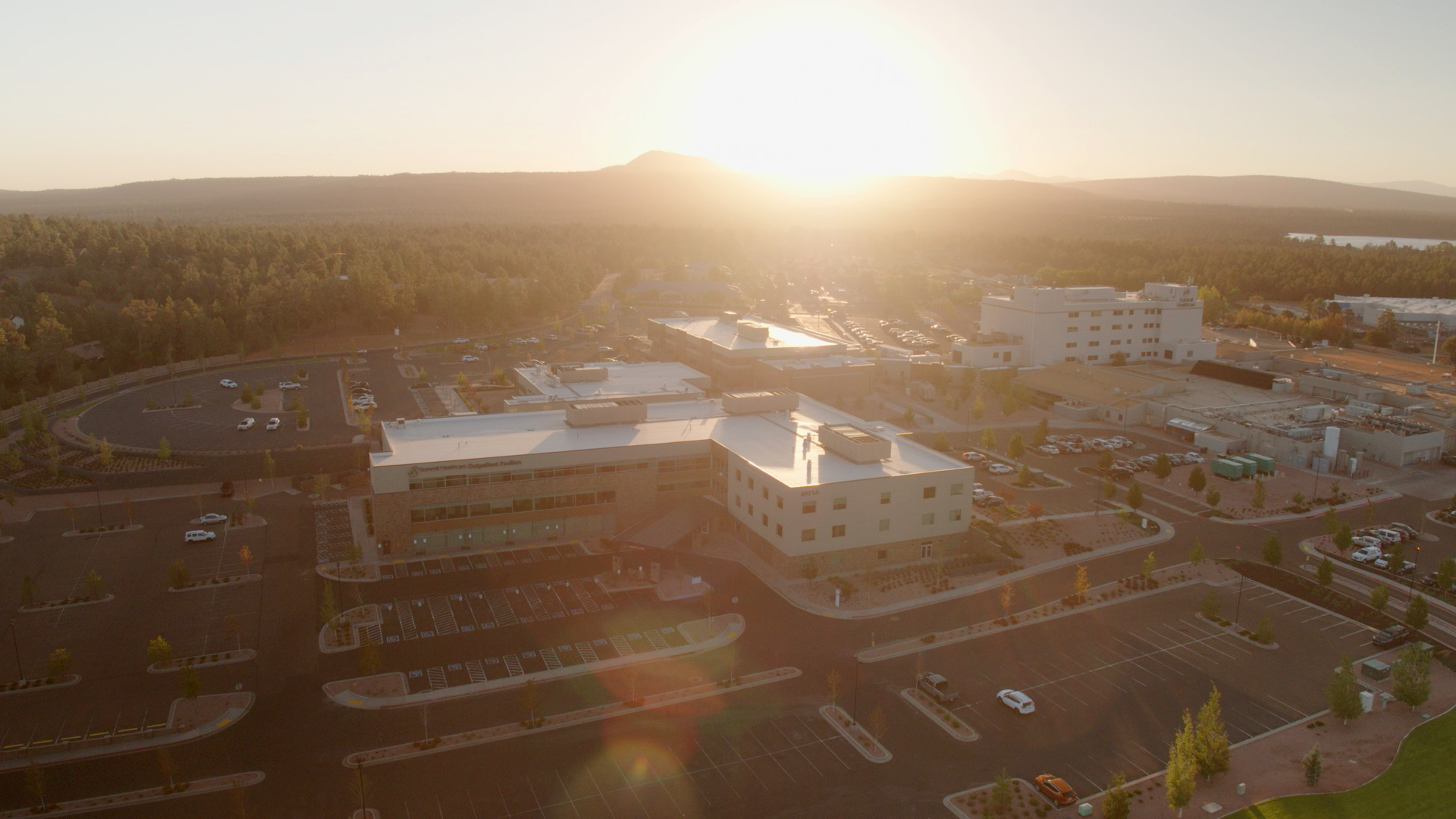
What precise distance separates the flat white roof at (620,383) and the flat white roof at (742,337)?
4842mm

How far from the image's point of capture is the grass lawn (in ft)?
64.8

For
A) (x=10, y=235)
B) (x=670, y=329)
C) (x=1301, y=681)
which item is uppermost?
(x=10, y=235)

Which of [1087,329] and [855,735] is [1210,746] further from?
[1087,329]

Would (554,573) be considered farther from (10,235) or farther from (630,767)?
(10,235)

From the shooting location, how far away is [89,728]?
22.1 metres

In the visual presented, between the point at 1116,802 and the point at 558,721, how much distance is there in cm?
1264

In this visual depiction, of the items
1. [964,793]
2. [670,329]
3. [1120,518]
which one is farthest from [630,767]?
[670,329]

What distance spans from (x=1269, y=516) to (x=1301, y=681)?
50.3 feet

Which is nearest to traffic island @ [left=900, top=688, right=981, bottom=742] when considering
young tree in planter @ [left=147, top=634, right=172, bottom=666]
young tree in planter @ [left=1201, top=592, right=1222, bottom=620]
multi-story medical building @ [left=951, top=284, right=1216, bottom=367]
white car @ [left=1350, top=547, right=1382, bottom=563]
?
young tree in planter @ [left=1201, top=592, right=1222, bottom=620]

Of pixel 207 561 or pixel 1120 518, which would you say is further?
Result: pixel 1120 518

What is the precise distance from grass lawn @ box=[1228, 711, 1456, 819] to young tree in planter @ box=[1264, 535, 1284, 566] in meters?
10.8

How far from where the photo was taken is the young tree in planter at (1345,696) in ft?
74.3

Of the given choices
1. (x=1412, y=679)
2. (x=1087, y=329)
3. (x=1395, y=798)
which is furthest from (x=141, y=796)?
(x=1087, y=329)

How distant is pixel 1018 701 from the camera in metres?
23.5
